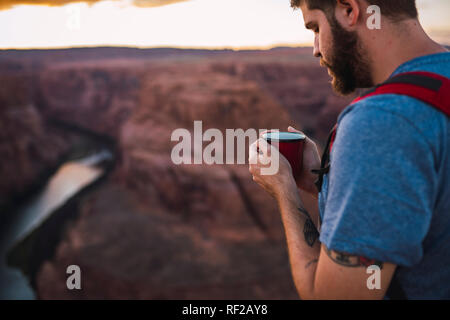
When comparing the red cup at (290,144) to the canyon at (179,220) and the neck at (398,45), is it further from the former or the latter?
the canyon at (179,220)

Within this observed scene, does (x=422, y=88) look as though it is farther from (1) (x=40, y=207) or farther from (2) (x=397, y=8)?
(1) (x=40, y=207)

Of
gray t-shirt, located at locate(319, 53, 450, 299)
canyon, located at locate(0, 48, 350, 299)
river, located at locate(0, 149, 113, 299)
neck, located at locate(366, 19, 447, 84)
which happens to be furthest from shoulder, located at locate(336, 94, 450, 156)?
river, located at locate(0, 149, 113, 299)

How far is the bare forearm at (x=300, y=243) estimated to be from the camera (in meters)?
0.92

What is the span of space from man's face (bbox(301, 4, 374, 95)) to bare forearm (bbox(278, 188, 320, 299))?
44 centimetres

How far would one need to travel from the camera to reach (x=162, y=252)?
10.1 m

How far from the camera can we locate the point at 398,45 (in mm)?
885

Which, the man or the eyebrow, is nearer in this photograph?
the man

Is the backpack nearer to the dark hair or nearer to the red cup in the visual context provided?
the dark hair

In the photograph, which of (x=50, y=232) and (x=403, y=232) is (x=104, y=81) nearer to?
(x=50, y=232)

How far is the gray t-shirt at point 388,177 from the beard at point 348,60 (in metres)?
0.26

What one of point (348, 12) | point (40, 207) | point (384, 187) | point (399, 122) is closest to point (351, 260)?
point (384, 187)

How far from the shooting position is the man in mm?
702

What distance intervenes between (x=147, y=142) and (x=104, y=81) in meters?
28.1
